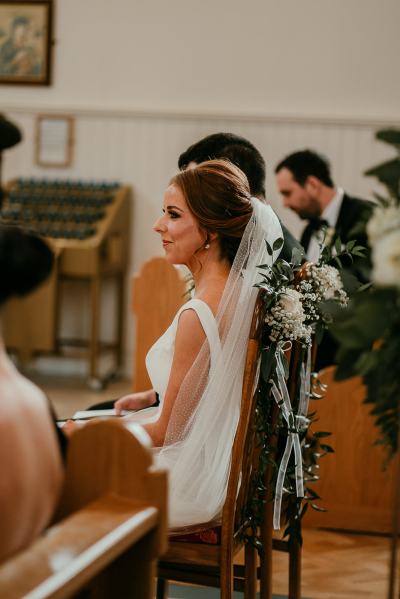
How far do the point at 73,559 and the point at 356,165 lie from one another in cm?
692

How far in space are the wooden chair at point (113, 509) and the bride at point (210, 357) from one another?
92cm

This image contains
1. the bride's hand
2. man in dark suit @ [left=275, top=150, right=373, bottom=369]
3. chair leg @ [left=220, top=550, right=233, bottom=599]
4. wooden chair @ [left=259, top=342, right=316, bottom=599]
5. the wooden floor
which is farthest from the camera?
man in dark suit @ [left=275, top=150, right=373, bottom=369]

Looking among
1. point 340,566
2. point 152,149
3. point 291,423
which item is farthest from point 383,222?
point 152,149

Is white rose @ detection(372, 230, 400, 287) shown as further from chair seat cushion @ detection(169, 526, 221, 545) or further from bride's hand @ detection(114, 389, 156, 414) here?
bride's hand @ detection(114, 389, 156, 414)

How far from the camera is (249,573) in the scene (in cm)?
291

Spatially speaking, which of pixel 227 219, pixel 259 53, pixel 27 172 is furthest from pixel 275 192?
pixel 227 219

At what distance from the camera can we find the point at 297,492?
300cm

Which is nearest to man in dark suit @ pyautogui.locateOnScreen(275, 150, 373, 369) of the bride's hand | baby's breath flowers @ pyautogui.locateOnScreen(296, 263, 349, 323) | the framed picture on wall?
the bride's hand

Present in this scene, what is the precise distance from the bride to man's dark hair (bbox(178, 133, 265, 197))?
954 millimetres

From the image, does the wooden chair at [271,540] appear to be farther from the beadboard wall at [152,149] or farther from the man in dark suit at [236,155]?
the beadboard wall at [152,149]

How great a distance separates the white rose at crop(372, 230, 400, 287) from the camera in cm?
147

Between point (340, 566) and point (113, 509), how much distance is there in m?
2.71

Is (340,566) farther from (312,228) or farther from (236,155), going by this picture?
(312,228)

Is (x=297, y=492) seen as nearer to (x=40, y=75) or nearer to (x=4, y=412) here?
(x=4, y=412)
